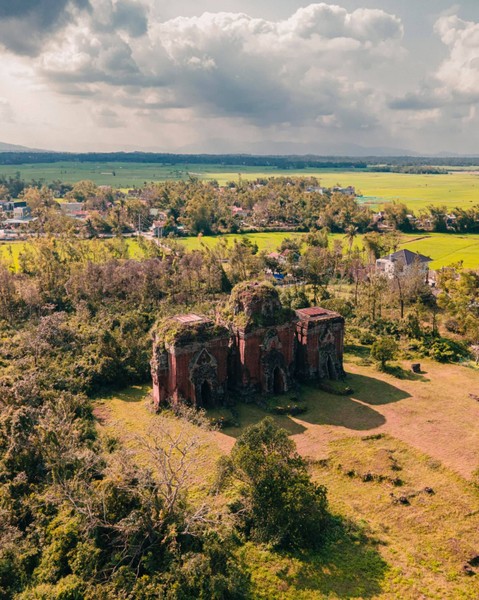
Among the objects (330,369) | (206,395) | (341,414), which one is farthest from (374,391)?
(206,395)

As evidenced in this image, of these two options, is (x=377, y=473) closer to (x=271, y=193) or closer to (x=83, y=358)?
(x=83, y=358)

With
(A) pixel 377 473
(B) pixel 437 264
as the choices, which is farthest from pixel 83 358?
(B) pixel 437 264

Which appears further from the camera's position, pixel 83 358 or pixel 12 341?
pixel 12 341

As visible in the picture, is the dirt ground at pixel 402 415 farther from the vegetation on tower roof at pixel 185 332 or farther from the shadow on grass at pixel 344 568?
the shadow on grass at pixel 344 568

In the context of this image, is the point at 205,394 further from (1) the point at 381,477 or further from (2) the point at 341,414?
(1) the point at 381,477

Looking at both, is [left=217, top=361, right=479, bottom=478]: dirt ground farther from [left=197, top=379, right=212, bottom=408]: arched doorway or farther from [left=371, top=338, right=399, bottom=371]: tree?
[left=197, top=379, right=212, bottom=408]: arched doorway

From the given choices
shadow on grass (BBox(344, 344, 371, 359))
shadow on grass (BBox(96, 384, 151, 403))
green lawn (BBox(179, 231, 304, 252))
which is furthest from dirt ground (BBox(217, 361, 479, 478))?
green lawn (BBox(179, 231, 304, 252))
